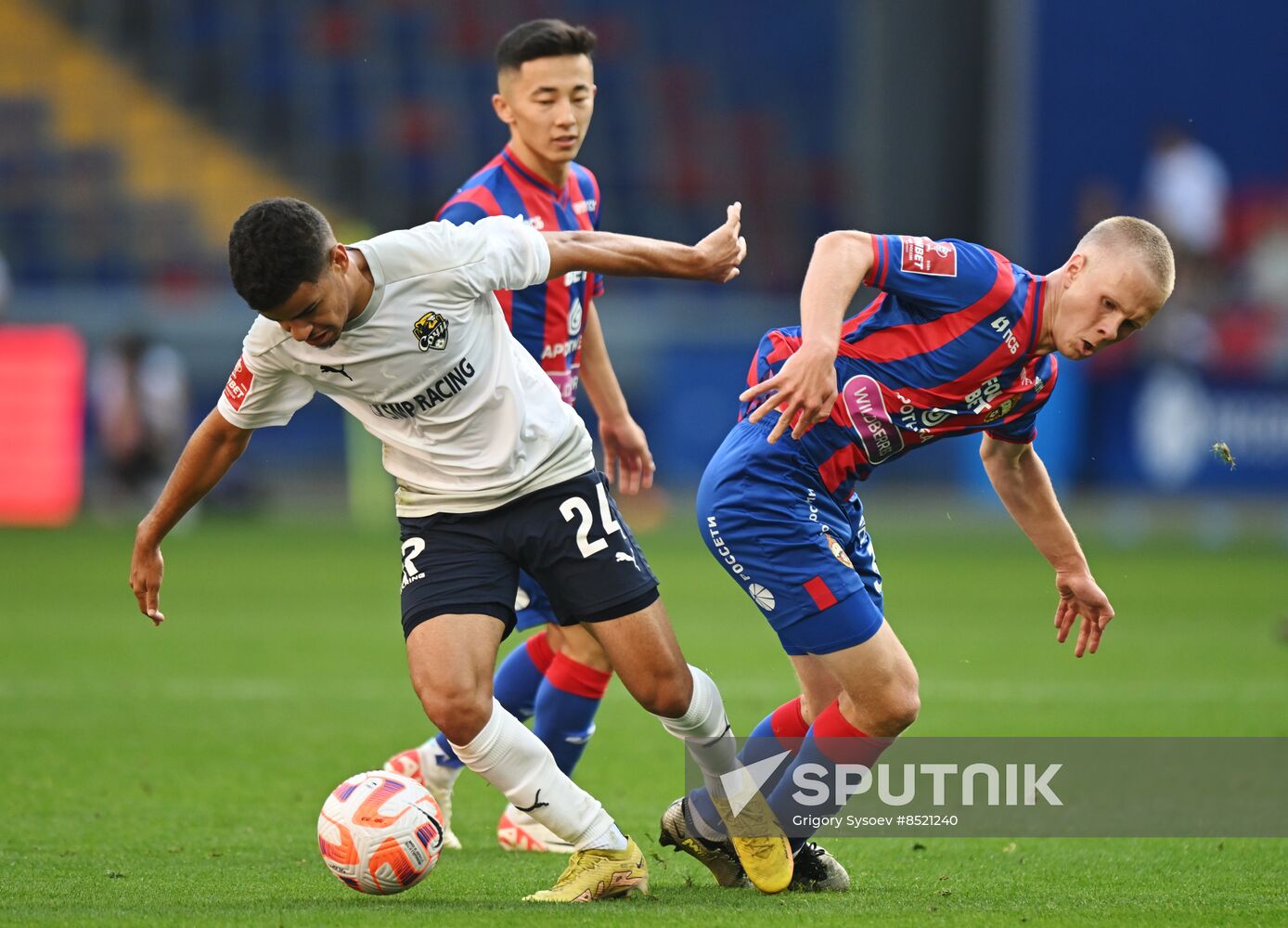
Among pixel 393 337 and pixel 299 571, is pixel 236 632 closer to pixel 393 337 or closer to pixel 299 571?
pixel 299 571

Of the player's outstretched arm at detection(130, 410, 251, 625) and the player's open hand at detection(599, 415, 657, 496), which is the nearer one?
the player's outstretched arm at detection(130, 410, 251, 625)

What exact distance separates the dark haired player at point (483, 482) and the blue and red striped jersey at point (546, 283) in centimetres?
84

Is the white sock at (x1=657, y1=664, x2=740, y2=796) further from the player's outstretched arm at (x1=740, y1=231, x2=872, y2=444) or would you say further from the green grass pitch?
the player's outstretched arm at (x1=740, y1=231, x2=872, y2=444)

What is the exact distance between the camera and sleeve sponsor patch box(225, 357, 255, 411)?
4.83m

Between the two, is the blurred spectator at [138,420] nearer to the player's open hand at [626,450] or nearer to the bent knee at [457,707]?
the player's open hand at [626,450]

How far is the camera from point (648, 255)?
4836mm

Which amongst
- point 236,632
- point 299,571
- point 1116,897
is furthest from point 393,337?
point 299,571

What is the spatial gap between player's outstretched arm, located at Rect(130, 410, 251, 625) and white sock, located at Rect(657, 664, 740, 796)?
1.40m

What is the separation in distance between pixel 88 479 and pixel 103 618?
25.8 feet

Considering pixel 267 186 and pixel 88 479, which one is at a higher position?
pixel 267 186

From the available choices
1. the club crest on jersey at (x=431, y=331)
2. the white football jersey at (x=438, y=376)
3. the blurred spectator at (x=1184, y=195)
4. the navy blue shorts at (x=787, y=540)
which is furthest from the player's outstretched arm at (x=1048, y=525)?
the blurred spectator at (x=1184, y=195)

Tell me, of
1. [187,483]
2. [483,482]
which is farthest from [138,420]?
[483,482]

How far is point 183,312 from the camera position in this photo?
2078 centimetres

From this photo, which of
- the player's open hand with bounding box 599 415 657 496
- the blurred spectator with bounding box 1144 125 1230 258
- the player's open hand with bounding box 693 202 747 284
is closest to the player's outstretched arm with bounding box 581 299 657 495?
the player's open hand with bounding box 599 415 657 496
